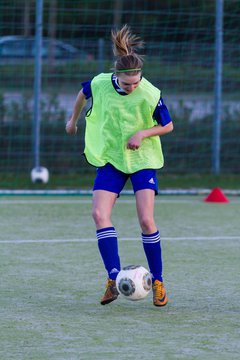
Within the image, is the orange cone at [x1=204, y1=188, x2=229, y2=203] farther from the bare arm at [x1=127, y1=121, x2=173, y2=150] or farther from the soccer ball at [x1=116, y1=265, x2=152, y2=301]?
the soccer ball at [x1=116, y1=265, x2=152, y2=301]

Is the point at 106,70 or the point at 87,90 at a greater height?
the point at 87,90

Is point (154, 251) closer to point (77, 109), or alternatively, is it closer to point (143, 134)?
point (143, 134)

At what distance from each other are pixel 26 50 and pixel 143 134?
8.66m

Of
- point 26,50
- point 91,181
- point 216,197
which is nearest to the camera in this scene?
point 216,197

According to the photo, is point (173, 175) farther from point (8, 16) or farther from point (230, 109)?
point (8, 16)

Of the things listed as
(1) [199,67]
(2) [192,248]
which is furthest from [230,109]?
(2) [192,248]

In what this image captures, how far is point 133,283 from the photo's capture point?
6137mm

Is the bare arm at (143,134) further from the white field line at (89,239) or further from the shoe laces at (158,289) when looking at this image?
the white field line at (89,239)

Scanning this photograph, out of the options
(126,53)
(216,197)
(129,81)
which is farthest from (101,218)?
(216,197)

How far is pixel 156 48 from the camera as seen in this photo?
1461 cm

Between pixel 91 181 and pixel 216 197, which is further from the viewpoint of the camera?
pixel 91 181

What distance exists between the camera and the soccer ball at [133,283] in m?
6.15

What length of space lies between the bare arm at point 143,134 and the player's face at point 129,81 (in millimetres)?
271

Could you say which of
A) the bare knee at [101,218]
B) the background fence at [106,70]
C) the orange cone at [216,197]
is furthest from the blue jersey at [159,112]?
the background fence at [106,70]
